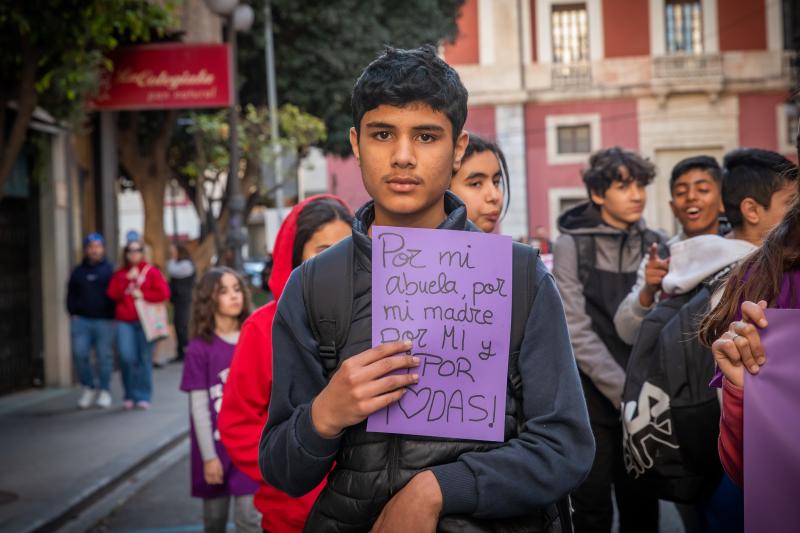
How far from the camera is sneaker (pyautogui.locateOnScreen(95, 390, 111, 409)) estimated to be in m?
11.6

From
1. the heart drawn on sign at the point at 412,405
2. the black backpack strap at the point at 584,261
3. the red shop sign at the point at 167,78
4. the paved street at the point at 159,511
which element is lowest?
the paved street at the point at 159,511

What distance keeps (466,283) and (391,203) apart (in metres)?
0.24

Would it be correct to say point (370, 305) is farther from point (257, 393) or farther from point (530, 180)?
point (530, 180)

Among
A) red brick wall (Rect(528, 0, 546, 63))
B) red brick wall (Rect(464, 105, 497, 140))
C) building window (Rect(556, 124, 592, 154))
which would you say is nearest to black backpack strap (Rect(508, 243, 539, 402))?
red brick wall (Rect(464, 105, 497, 140))

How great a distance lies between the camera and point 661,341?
3.54 metres

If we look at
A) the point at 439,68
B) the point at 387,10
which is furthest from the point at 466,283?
the point at 387,10

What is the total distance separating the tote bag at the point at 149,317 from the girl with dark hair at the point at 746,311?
992 centimetres

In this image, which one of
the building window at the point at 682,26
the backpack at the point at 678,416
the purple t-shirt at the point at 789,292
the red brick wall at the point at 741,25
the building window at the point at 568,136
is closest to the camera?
the purple t-shirt at the point at 789,292

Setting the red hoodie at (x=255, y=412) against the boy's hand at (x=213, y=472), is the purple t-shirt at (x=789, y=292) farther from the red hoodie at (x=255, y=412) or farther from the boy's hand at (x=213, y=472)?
the boy's hand at (x=213, y=472)

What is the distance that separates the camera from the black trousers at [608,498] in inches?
169

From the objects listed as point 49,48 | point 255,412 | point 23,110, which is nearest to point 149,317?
point 49,48

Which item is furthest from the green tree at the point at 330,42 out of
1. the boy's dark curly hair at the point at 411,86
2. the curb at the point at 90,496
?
the boy's dark curly hair at the point at 411,86

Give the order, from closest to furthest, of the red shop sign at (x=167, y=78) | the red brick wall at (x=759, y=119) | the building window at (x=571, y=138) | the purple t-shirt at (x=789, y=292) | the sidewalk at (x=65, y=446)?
the purple t-shirt at (x=789, y=292), the sidewalk at (x=65, y=446), the red shop sign at (x=167, y=78), the red brick wall at (x=759, y=119), the building window at (x=571, y=138)

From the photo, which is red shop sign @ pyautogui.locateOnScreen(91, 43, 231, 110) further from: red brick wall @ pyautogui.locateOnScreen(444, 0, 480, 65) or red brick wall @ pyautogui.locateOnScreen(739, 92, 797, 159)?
red brick wall @ pyautogui.locateOnScreen(739, 92, 797, 159)
